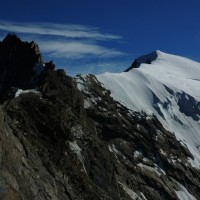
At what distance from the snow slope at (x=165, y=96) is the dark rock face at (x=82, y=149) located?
6147 mm

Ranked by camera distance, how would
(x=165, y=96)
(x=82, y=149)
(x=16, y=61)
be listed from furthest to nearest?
1. (x=165, y=96)
2. (x=16, y=61)
3. (x=82, y=149)

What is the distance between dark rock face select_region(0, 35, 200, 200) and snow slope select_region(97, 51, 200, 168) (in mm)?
6147

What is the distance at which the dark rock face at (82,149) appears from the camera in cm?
4720

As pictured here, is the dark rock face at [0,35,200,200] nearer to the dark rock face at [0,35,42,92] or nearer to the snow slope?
the dark rock face at [0,35,42,92]

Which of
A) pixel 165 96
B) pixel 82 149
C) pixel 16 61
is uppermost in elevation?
pixel 16 61

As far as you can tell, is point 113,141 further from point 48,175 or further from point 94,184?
point 48,175

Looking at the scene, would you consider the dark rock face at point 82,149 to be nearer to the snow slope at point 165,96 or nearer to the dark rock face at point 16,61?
the dark rock face at point 16,61

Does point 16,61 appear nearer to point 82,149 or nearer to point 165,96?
point 82,149

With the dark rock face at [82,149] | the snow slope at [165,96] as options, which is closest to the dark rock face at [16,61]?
Answer: the dark rock face at [82,149]

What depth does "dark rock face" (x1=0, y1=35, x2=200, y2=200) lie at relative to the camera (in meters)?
47.2

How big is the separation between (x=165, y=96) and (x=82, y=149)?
2408 inches

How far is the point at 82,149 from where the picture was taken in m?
69.5

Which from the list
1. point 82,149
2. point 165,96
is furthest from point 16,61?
point 165,96

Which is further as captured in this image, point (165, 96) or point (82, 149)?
point (165, 96)
